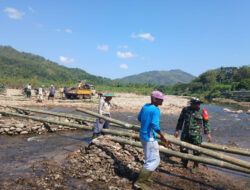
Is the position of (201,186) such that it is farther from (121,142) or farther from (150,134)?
(121,142)

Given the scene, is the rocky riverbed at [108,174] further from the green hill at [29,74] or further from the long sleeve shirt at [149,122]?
the green hill at [29,74]

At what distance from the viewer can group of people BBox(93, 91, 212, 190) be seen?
12.3 feet

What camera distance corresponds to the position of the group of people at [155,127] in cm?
375

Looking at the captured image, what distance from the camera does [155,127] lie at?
365 cm

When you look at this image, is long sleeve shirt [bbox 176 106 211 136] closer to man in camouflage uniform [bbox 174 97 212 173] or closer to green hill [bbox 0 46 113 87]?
man in camouflage uniform [bbox 174 97 212 173]

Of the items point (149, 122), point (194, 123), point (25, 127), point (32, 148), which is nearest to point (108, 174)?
point (149, 122)

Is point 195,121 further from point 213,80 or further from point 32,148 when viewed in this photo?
point 213,80

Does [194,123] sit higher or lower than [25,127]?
higher

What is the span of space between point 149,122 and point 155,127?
0.49ft

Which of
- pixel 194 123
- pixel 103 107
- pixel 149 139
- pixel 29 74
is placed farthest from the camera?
pixel 29 74

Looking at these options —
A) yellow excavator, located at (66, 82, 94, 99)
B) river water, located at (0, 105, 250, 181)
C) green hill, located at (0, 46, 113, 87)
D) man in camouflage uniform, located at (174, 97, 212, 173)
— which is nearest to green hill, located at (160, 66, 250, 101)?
green hill, located at (0, 46, 113, 87)

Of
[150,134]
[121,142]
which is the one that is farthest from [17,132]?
[150,134]

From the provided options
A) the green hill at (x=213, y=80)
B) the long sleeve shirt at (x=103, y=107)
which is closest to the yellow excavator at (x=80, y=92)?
the long sleeve shirt at (x=103, y=107)

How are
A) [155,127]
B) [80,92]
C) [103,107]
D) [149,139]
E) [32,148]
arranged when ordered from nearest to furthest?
[155,127] < [149,139] < [32,148] < [103,107] < [80,92]
